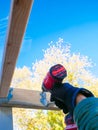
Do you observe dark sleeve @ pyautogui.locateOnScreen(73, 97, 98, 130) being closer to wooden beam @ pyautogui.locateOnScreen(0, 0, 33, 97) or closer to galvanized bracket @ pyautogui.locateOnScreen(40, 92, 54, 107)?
wooden beam @ pyautogui.locateOnScreen(0, 0, 33, 97)

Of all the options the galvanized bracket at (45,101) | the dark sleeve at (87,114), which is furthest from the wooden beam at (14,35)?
the galvanized bracket at (45,101)

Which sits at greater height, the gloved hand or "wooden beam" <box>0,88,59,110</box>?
the gloved hand

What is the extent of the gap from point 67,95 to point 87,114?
297mm

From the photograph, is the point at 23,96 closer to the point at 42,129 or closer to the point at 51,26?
the point at 42,129

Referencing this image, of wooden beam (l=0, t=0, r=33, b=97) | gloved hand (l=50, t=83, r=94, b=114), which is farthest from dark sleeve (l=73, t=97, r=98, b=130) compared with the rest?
wooden beam (l=0, t=0, r=33, b=97)

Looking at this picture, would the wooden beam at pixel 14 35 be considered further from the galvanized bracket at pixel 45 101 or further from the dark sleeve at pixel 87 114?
the galvanized bracket at pixel 45 101

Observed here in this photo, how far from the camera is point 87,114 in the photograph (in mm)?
573

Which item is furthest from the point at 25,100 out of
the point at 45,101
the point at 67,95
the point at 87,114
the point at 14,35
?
the point at 87,114

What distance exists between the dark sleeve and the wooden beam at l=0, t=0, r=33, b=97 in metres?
0.58

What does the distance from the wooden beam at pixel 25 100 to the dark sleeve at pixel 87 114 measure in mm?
1834

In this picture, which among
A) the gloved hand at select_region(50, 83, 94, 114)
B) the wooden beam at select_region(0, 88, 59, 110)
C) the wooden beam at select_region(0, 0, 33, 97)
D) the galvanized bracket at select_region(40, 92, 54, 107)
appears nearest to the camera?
the gloved hand at select_region(50, 83, 94, 114)

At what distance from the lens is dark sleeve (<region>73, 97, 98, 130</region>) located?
21.8 inches

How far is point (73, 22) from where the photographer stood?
41.8ft

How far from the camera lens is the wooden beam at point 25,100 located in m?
2.41
